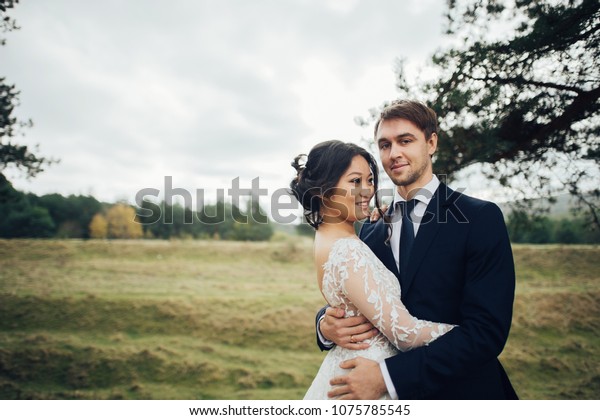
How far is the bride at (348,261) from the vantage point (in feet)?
6.68

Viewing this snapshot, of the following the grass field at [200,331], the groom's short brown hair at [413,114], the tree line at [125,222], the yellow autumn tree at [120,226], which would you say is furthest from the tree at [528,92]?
the yellow autumn tree at [120,226]

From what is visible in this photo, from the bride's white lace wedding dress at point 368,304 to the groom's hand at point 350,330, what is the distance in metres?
0.05

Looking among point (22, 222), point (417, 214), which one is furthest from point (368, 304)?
point (22, 222)

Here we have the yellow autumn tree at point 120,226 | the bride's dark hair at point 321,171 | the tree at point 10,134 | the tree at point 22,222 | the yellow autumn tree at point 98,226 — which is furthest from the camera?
the yellow autumn tree at point 120,226

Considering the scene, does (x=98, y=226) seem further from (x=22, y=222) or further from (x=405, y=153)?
(x=405, y=153)

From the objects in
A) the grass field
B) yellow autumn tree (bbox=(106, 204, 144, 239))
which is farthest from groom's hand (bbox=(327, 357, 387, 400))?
yellow autumn tree (bbox=(106, 204, 144, 239))

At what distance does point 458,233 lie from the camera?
2062 millimetres

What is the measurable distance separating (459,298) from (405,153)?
972mm

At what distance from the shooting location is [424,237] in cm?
216

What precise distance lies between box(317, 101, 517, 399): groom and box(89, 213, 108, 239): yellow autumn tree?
3867cm

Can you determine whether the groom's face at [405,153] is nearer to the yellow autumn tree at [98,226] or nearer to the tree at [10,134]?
the tree at [10,134]

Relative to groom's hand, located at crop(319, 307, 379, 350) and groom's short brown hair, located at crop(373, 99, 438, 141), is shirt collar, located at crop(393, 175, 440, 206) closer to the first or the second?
groom's short brown hair, located at crop(373, 99, 438, 141)

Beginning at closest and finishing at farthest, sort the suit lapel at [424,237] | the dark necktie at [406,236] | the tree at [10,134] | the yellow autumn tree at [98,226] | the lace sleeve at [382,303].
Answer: the lace sleeve at [382,303] → the suit lapel at [424,237] → the dark necktie at [406,236] → the tree at [10,134] → the yellow autumn tree at [98,226]

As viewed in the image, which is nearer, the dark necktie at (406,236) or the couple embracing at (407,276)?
the couple embracing at (407,276)
